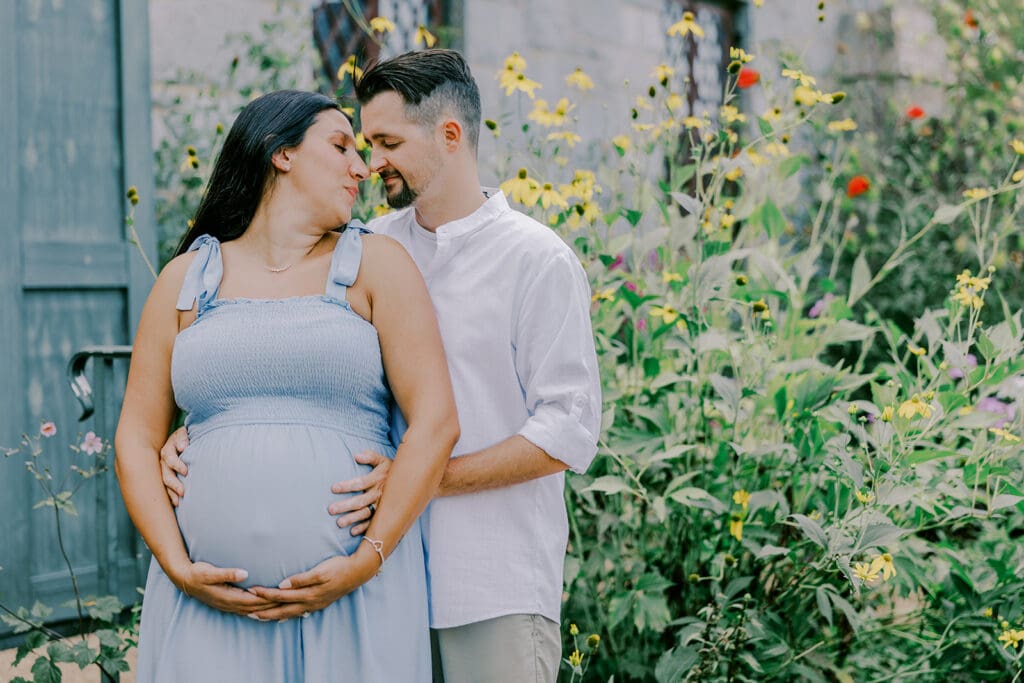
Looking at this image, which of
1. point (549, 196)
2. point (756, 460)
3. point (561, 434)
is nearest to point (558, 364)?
point (561, 434)

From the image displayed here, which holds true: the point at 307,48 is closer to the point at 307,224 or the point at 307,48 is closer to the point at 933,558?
the point at 307,224

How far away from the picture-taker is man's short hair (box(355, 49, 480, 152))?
1968mm

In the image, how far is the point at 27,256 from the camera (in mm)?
3279

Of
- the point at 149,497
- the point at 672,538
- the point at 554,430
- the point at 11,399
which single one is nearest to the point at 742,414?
the point at 672,538

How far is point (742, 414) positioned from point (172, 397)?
63.5 inches

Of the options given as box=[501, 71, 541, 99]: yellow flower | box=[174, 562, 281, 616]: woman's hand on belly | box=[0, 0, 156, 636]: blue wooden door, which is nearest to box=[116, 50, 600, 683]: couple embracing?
box=[174, 562, 281, 616]: woman's hand on belly

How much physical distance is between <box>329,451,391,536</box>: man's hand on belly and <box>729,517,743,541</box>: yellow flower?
3.78 ft

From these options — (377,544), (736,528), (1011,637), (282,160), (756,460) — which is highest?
(282,160)

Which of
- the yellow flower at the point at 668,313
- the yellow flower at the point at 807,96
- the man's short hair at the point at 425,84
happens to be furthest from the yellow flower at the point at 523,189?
the yellow flower at the point at 807,96

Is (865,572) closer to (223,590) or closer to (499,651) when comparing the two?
(499,651)

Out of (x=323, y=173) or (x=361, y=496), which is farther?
(x=323, y=173)

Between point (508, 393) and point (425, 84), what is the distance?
58 centimetres

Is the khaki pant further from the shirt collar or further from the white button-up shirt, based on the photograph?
the shirt collar

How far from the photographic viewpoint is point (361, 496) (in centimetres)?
179
